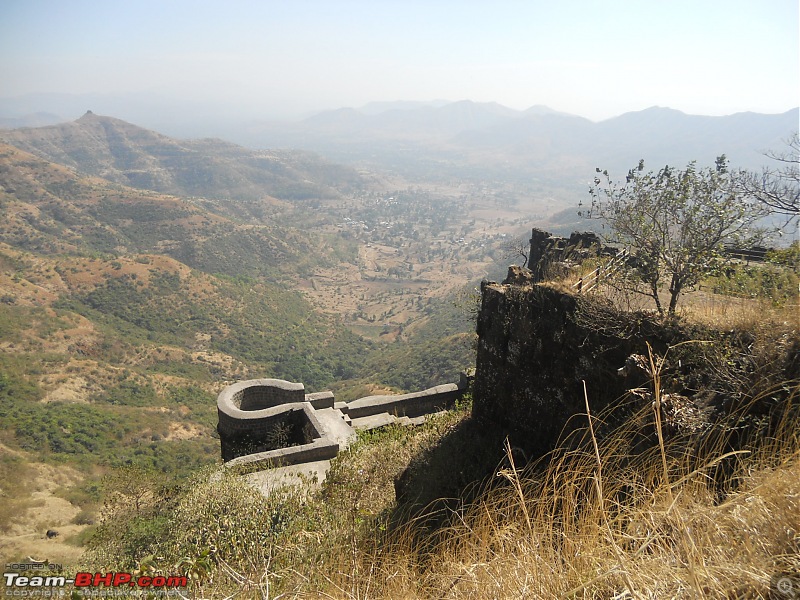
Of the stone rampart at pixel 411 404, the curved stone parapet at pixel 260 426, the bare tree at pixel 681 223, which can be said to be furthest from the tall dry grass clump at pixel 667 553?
the stone rampart at pixel 411 404

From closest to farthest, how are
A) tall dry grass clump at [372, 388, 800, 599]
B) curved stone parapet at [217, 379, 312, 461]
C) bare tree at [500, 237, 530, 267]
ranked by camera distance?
tall dry grass clump at [372, 388, 800, 599], curved stone parapet at [217, 379, 312, 461], bare tree at [500, 237, 530, 267]

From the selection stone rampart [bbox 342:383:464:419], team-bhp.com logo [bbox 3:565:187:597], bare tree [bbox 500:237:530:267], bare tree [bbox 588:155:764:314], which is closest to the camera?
team-bhp.com logo [bbox 3:565:187:597]

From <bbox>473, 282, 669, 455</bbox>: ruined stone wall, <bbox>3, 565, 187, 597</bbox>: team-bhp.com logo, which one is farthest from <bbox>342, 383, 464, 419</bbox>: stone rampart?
<bbox>3, 565, 187, 597</bbox>: team-bhp.com logo

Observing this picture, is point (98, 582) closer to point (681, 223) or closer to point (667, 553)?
point (667, 553)

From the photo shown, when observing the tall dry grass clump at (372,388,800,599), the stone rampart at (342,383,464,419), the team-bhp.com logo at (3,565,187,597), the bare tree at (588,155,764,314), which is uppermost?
the bare tree at (588,155,764,314)

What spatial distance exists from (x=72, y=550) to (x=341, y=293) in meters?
98.6

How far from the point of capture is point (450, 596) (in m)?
2.62

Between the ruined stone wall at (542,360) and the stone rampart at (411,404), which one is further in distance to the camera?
the stone rampart at (411,404)

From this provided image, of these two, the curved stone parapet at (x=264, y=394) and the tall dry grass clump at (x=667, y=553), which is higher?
the tall dry grass clump at (x=667, y=553)

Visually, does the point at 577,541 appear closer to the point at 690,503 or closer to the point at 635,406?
the point at 690,503

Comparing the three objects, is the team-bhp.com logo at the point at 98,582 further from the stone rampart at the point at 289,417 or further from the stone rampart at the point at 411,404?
the stone rampart at the point at 411,404

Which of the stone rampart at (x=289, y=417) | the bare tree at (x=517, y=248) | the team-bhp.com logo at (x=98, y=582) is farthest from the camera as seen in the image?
the bare tree at (x=517, y=248)

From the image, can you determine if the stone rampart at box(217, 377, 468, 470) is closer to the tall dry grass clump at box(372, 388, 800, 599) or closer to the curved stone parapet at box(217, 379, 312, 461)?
the curved stone parapet at box(217, 379, 312, 461)

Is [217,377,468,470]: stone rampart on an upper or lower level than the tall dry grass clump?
lower
